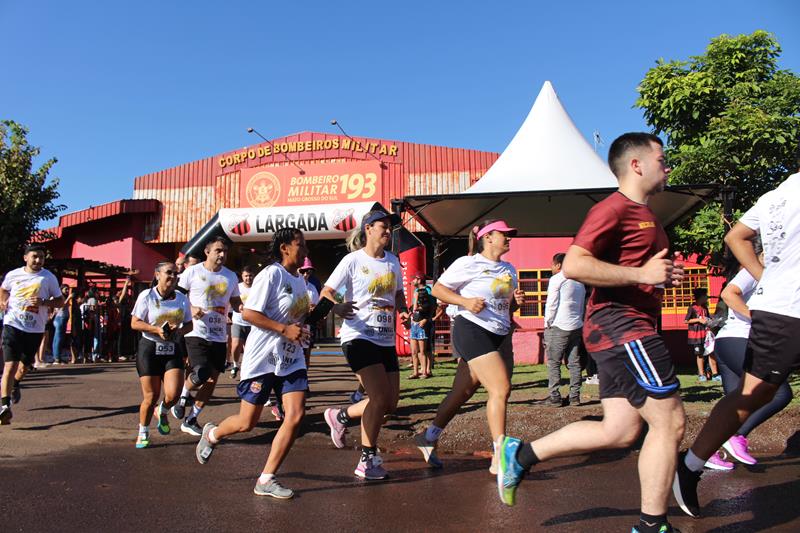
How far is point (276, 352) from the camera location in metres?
4.73

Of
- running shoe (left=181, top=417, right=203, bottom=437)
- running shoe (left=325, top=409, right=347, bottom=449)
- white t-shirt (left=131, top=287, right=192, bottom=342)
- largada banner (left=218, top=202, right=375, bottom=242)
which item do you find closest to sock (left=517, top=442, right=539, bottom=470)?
running shoe (left=325, top=409, right=347, bottom=449)

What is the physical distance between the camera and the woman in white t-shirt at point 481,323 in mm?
→ 5168

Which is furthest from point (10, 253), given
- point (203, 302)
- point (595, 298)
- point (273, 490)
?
point (595, 298)

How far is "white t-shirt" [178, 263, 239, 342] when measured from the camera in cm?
731

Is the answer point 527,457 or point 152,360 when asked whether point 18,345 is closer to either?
point 152,360

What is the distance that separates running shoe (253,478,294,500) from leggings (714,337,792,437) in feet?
10.3

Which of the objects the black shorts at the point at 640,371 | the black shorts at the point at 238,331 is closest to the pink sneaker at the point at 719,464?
the black shorts at the point at 640,371

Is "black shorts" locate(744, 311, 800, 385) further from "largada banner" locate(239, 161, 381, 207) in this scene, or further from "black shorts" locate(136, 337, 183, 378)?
"largada banner" locate(239, 161, 381, 207)

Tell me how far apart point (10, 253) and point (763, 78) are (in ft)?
68.4

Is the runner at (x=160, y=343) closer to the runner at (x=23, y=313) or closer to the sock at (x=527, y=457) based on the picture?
the runner at (x=23, y=313)

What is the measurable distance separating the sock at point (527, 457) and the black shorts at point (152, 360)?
417 centimetres

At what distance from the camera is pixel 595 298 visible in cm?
345

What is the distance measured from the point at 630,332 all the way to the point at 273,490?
8.34 feet

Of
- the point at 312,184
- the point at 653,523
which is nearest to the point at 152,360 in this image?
the point at 653,523
